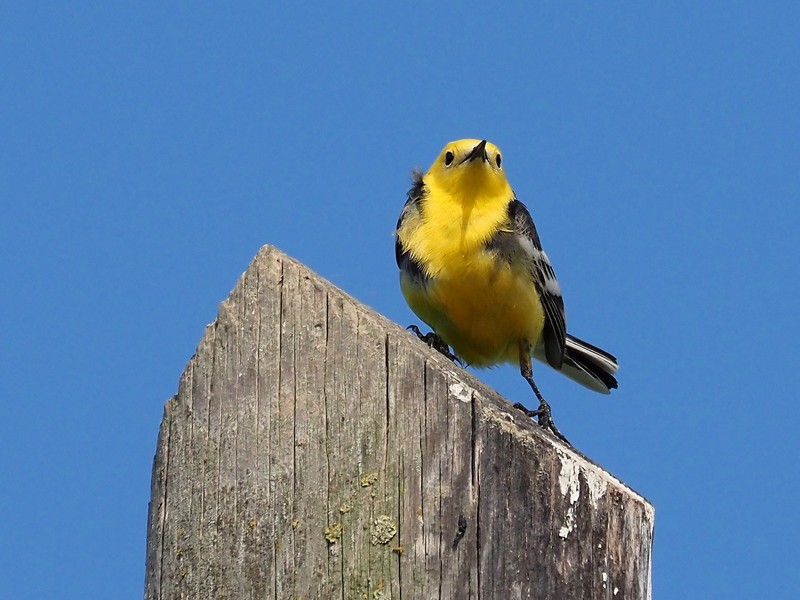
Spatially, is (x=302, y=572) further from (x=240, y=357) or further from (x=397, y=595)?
(x=240, y=357)

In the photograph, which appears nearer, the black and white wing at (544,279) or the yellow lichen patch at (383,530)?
the yellow lichen patch at (383,530)

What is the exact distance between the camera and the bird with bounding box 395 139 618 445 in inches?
237

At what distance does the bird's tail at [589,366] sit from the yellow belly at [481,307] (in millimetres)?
1008

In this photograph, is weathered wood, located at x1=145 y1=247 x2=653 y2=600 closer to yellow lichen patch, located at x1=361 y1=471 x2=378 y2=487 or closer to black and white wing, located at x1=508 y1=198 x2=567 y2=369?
yellow lichen patch, located at x1=361 y1=471 x2=378 y2=487

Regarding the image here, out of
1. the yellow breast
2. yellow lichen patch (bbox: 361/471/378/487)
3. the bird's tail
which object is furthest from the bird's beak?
yellow lichen patch (bbox: 361/471/378/487)

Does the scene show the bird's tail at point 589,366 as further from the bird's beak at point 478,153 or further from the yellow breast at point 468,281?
the bird's beak at point 478,153

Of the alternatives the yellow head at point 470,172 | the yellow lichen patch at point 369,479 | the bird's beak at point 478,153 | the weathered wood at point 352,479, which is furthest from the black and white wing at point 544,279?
the yellow lichen patch at point 369,479

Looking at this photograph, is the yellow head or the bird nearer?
the bird

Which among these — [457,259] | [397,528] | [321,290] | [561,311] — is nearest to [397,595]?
[397,528]

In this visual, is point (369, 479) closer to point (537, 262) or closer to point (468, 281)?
point (468, 281)

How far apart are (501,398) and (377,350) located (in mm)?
554

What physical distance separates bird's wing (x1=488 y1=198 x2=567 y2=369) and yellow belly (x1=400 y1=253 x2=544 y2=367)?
0.27 feet

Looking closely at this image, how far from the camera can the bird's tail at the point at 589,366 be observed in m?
7.51

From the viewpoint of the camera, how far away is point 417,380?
339cm
